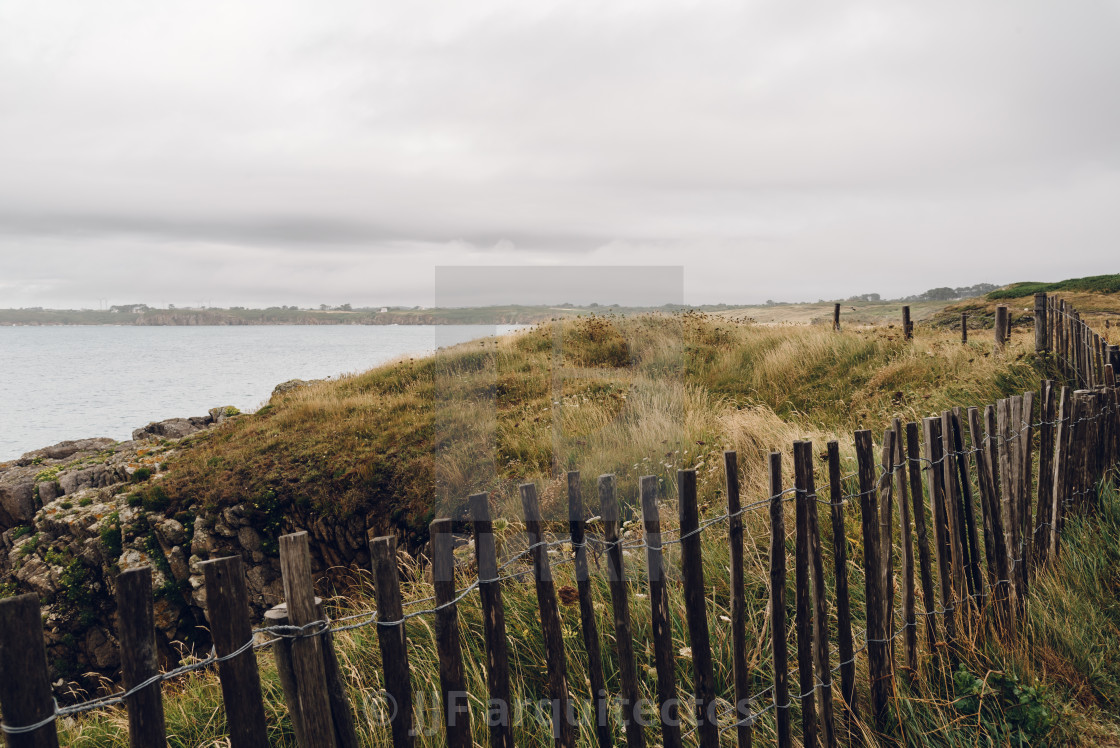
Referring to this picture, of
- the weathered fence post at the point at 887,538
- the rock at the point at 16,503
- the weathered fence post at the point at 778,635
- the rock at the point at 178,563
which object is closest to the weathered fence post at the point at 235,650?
the weathered fence post at the point at 778,635

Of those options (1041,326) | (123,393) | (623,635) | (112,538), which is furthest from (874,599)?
(123,393)

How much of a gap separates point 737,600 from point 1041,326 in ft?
30.2

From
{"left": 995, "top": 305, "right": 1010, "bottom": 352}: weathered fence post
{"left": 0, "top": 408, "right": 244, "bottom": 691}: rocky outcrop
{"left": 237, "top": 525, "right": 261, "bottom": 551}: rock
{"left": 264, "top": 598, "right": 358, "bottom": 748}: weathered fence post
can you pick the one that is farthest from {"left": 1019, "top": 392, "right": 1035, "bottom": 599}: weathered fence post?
{"left": 237, "top": 525, "right": 261, "bottom": 551}: rock

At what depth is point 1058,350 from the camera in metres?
8.21

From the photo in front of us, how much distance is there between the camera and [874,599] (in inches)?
111

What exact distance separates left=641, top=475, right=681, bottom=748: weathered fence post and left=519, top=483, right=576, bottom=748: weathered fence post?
353mm

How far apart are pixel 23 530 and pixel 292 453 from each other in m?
5.01

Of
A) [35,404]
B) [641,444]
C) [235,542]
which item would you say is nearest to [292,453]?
[235,542]

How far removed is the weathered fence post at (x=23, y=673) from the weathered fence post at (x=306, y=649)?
0.48 metres

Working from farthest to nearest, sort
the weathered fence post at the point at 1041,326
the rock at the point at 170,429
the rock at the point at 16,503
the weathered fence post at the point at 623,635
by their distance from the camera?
the rock at the point at 170,429 < the rock at the point at 16,503 < the weathered fence post at the point at 1041,326 < the weathered fence post at the point at 623,635

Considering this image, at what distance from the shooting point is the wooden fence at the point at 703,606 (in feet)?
4.76

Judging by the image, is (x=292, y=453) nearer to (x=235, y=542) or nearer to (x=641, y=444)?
(x=235, y=542)

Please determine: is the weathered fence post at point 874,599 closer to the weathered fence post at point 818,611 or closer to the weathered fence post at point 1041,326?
the weathered fence post at point 818,611

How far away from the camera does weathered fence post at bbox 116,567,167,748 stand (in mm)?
1336
